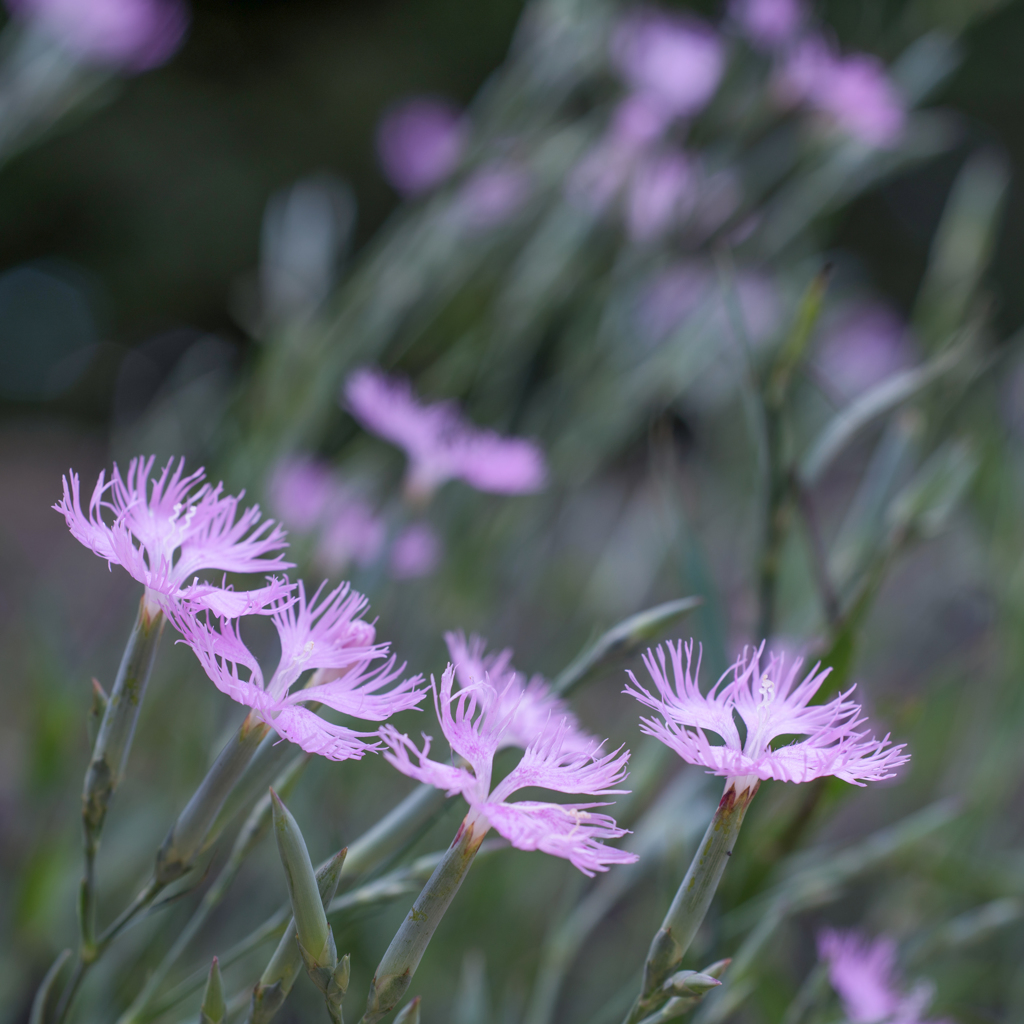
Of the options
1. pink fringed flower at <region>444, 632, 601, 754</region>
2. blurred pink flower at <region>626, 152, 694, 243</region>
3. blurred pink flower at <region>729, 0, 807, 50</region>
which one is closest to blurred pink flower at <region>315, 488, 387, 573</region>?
pink fringed flower at <region>444, 632, 601, 754</region>

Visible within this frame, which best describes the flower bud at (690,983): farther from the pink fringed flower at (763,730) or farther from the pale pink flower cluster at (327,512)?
the pale pink flower cluster at (327,512)

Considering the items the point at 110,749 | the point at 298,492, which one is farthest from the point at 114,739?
the point at 298,492

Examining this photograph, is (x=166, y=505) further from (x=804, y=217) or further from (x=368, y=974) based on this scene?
(x=804, y=217)

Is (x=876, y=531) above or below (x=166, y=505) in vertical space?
above

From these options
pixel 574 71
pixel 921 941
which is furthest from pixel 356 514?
pixel 574 71

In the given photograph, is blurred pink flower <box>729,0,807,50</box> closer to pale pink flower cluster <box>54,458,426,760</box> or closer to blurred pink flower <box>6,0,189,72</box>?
blurred pink flower <box>6,0,189,72</box>

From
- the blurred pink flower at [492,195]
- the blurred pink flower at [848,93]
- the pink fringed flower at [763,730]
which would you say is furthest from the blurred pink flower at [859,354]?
the pink fringed flower at [763,730]
